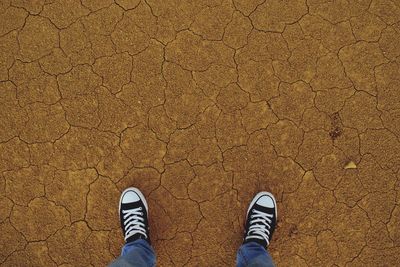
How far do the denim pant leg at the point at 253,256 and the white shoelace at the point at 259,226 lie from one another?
70 millimetres

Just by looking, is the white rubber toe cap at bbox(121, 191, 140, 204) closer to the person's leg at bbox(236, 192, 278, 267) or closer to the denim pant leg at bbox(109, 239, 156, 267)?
the denim pant leg at bbox(109, 239, 156, 267)

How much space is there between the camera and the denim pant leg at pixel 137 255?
2391mm

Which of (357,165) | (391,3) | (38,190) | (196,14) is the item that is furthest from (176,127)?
(391,3)

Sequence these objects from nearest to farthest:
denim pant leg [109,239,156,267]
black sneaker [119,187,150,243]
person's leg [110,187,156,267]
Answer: denim pant leg [109,239,156,267] → person's leg [110,187,156,267] → black sneaker [119,187,150,243]

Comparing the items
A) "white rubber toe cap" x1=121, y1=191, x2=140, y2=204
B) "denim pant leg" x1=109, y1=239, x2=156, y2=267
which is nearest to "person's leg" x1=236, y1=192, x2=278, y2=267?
"denim pant leg" x1=109, y1=239, x2=156, y2=267

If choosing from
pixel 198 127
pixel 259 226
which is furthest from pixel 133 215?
pixel 259 226

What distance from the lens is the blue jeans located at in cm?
241

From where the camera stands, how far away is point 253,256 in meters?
2.50

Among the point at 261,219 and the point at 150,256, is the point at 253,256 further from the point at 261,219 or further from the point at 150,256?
the point at 150,256

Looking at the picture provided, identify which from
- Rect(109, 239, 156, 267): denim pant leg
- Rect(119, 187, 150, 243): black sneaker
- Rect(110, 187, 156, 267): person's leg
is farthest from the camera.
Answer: Rect(119, 187, 150, 243): black sneaker

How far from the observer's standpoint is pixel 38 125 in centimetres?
274

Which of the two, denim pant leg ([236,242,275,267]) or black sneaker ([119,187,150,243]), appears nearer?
denim pant leg ([236,242,275,267])

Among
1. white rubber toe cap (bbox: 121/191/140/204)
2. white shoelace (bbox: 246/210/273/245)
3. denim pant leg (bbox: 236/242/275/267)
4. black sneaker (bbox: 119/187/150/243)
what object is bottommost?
denim pant leg (bbox: 236/242/275/267)

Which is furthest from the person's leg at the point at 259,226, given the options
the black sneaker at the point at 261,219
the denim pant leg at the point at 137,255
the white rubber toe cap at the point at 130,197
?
the white rubber toe cap at the point at 130,197
